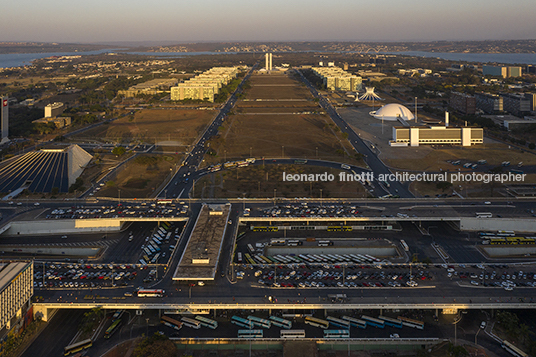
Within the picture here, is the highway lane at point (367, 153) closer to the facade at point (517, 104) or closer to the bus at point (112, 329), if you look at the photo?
the bus at point (112, 329)

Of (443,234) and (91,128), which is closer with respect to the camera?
(443,234)

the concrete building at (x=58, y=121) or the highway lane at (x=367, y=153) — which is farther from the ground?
the concrete building at (x=58, y=121)

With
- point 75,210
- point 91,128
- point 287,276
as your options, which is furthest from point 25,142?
point 287,276

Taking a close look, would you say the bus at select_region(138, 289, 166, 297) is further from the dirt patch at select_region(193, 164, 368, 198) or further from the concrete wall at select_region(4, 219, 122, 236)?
the dirt patch at select_region(193, 164, 368, 198)

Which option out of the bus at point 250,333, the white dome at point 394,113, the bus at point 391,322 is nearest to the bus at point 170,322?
the bus at point 250,333

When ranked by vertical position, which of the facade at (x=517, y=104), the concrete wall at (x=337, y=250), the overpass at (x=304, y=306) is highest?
the facade at (x=517, y=104)

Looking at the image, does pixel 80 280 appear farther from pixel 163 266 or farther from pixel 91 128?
pixel 91 128
